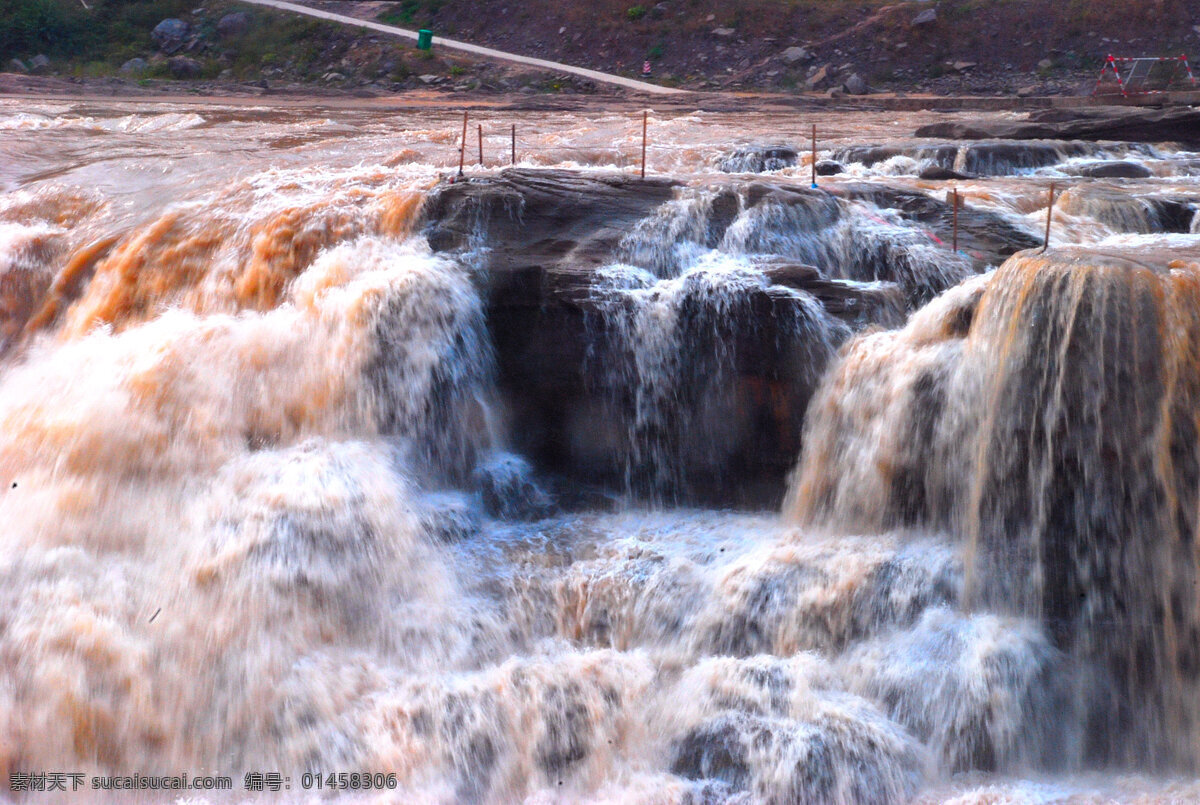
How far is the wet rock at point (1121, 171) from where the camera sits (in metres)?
11.2

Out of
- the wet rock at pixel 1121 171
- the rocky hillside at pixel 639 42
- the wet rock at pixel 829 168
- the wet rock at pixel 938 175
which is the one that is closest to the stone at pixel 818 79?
the rocky hillside at pixel 639 42

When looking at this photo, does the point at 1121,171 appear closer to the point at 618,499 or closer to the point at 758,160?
the point at 758,160

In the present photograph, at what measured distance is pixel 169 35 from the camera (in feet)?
97.7

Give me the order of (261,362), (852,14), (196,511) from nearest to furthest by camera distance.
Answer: (196,511)
(261,362)
(852,14)

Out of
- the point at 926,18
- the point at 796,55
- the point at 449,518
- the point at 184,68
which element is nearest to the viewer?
the point at 449,518

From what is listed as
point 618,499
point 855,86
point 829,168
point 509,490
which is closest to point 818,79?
point 855,86

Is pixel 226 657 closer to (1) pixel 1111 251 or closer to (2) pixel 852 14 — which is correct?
(1) pixel 1111 251

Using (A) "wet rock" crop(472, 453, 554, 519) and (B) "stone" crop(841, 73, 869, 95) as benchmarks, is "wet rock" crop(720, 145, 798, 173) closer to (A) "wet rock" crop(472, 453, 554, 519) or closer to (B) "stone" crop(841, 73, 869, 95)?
(A) "wet rock" crop(472, 453, 554, 519)

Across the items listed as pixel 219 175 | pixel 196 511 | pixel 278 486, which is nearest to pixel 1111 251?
pixel 278 486

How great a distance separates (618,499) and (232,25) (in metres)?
26.6

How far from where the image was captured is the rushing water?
577 cm

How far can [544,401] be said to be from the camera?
8.12 metres

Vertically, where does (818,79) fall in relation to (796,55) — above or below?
below

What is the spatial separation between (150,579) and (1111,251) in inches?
258
